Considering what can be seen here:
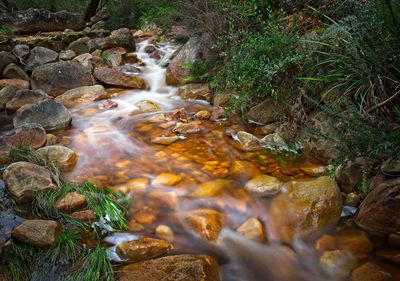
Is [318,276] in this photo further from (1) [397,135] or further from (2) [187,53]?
(2) [187,53]

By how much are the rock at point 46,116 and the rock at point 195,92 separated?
222 centimetres

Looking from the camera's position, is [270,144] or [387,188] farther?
[270,144]

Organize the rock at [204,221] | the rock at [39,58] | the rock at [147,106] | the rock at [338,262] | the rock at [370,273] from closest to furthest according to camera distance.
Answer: the rock at [370,273] < the rock at [338,262] < the rock at [204,221] < the rock at [147,106] < the rock at [39,58]

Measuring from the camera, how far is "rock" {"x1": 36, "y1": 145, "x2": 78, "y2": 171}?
12.0 feet

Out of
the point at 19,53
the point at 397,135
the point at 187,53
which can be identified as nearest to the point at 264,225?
the point at 397,135

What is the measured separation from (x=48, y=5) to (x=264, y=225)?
47.0 feet

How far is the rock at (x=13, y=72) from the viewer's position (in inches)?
261

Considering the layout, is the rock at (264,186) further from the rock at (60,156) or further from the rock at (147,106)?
the rock at (147,106)

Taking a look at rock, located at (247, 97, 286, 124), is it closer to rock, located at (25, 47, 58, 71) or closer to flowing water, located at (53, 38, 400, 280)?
flowing water, located at (53, 38, 400, 280)

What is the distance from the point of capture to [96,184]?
346 cm

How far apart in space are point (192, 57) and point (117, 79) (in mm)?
1665

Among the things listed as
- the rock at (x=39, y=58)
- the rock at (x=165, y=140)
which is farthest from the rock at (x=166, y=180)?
the rock at (x=39, y=58)

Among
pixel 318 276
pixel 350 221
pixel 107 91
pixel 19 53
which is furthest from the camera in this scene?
pixel 19 53

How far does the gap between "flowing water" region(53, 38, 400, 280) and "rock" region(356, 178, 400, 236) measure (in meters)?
0.59
